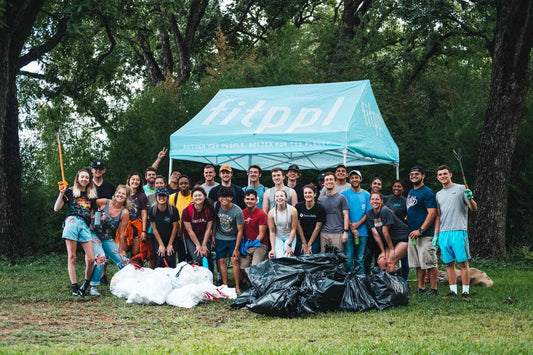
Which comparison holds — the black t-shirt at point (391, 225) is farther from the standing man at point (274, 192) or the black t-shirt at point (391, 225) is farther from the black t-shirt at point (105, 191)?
the black t-shirt at point (105, 191)

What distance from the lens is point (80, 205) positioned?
8344mm

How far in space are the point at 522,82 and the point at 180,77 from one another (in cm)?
1218

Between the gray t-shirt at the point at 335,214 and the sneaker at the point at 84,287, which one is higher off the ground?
the gray t-shirt at the point at 335,214

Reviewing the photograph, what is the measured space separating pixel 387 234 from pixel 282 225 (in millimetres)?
1507

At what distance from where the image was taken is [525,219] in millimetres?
14422

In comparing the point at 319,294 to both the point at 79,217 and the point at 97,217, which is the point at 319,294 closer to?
the point at 97,217

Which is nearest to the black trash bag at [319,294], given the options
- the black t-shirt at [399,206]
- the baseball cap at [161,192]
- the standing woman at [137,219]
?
the black t-shirt at [399,206]

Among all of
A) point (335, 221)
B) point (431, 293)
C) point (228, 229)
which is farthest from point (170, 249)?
point (431, 293)

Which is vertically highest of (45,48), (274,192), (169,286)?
(45,48)

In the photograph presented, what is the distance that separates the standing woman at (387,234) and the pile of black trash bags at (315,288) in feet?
3.03

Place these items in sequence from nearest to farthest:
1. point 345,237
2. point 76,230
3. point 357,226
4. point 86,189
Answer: point 76,230 < point 86,189 < point 345,237 < point 357,226

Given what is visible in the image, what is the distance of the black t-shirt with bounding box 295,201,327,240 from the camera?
8.88m

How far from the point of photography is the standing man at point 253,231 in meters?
8.88

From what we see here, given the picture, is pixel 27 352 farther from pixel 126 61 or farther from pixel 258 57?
pixel 126 61
